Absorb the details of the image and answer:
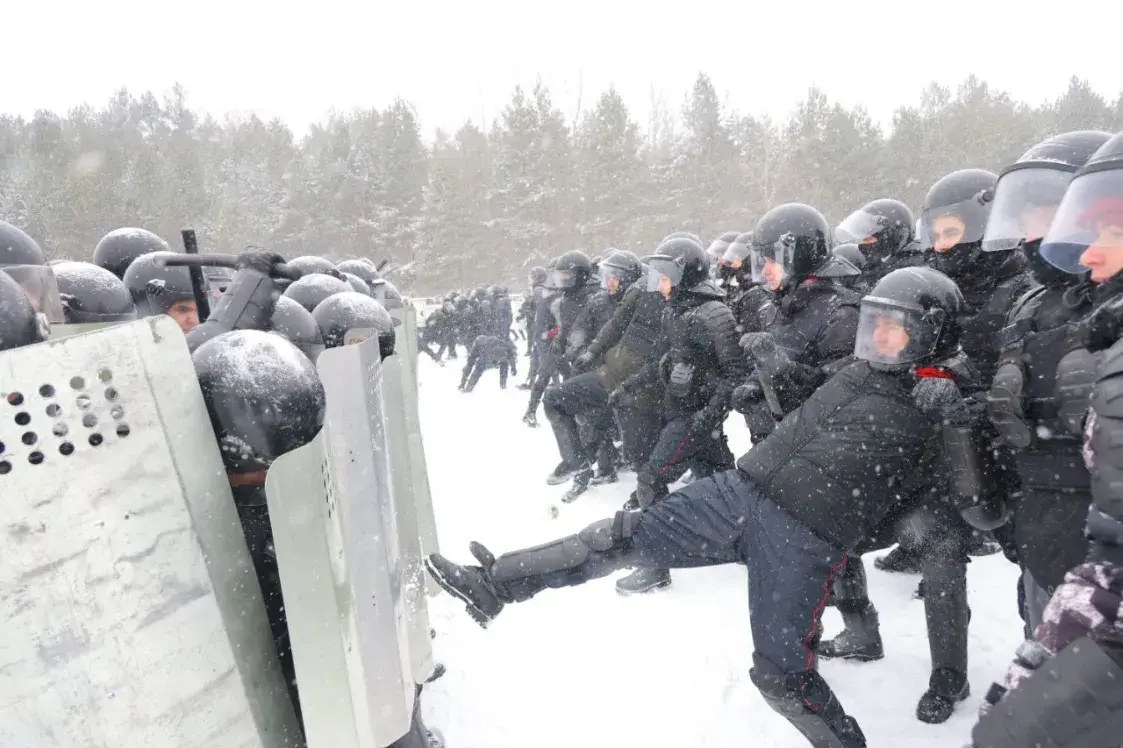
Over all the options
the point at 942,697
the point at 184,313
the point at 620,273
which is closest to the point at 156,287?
the point at 184,313

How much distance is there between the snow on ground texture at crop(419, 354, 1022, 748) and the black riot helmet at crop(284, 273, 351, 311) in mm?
1966

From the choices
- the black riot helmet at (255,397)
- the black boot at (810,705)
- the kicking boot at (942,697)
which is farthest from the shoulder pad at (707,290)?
the black riot helmet at (255,397)

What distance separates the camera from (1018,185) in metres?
2.64

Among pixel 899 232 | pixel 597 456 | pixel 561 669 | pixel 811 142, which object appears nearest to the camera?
pixel 561 669

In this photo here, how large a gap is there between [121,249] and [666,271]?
3689mm

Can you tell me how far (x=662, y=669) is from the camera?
135 inches

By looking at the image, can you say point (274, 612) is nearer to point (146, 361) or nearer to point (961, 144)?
point (146, 361)

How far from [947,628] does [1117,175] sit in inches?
80.1

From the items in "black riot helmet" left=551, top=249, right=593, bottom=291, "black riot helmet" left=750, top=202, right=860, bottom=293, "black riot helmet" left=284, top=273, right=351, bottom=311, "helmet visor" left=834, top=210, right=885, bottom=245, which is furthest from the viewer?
"black riot helmet" left=551, top=249, right=593, bottom=291

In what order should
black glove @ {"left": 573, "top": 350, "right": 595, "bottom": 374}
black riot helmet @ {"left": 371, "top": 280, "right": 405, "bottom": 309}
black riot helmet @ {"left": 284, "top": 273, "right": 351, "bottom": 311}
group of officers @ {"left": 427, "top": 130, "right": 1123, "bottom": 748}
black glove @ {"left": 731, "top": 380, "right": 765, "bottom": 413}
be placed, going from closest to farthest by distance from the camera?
group of officers @ {"left": 427, "top": 130, "right": 1123, "bottom": 748}, black riot helmet @ {"left": 284, "top": 273, "right": 351, "bottom": 311}, black glove @ {"left": 731, "top": 380, "right": 765, "bottom": 413}, black riot helmet @ {"left": 371, "top": 280, "right": 405, "bottom": 309}, black glove @ {"left": 573, "top": 350, "right": 595, "bottom": 374}

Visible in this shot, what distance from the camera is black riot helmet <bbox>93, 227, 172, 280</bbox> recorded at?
13.9 feet

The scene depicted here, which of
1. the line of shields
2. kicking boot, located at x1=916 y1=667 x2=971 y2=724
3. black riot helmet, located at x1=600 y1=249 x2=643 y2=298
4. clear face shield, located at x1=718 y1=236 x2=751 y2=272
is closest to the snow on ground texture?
kicking boot, located at x1=916 y1=667 x2=971 y2=724

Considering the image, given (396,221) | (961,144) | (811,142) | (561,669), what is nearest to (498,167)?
(396,221)

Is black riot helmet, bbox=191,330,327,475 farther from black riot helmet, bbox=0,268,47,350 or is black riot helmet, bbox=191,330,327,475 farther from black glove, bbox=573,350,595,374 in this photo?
black glove, bbox=573,350,595,374
